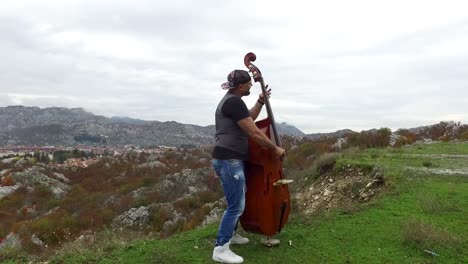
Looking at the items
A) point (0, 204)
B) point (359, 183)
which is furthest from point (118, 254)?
point (0, 204)

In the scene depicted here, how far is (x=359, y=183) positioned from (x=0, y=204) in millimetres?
38414

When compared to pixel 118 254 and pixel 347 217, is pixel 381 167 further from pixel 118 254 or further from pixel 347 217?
pixel 118 254

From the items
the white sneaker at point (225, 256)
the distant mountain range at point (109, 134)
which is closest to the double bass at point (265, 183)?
the white sneaker at point (225, 256)

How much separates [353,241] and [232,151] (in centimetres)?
215

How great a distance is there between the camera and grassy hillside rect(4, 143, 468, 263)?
16.1 feet

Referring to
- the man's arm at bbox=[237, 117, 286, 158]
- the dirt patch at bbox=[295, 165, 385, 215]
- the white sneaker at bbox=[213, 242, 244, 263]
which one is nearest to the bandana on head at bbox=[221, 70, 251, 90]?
the man's arm at bbox=[237, 117, 286, 158]

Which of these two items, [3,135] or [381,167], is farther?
[3,135]

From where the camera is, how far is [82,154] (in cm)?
8856

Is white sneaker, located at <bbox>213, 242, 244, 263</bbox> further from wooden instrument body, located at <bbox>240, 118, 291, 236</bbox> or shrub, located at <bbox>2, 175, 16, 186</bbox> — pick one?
shrub, located at <bbox>2, 175, 16, 186</bbox>

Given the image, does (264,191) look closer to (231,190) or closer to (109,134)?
(231,190)

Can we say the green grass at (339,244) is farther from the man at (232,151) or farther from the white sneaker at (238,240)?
the man at (232,151)

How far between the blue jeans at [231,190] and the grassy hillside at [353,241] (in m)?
0.44

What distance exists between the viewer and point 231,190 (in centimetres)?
463

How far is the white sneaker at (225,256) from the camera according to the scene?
4.64m
